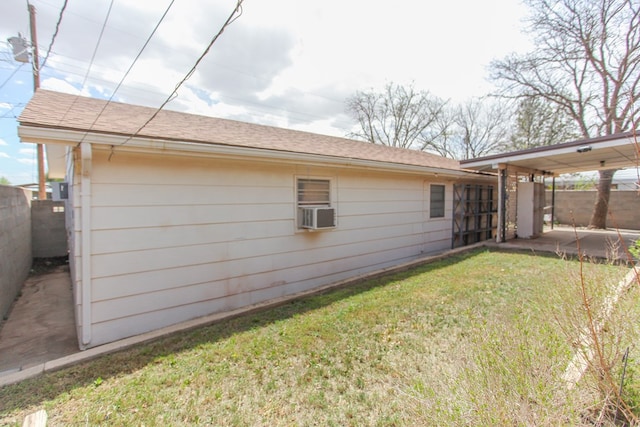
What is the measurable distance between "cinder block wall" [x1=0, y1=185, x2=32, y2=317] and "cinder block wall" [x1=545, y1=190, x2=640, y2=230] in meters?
17.8

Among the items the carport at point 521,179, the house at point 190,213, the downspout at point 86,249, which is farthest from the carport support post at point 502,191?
the downspout at point 86,249

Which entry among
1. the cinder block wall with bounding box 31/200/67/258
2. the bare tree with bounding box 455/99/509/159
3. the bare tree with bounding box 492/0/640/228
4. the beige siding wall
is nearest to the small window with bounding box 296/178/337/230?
the beige siding wall

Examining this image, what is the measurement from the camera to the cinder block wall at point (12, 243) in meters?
4.46

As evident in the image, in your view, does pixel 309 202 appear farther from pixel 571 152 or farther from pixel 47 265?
pixel 47 265

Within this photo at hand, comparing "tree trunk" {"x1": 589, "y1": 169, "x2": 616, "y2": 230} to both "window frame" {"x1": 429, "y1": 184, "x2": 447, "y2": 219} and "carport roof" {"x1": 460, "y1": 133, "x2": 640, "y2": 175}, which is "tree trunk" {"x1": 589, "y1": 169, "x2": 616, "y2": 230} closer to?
"carport roof" {"x1": 460, "y1": 133, "x2": 640, "y2": 175}

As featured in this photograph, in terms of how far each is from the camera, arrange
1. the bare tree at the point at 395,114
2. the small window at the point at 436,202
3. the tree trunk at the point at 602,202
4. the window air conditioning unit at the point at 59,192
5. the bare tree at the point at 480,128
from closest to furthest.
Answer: the window air conditioning unit at the point at 59,192 < the small window at the point at 436,202 < the tree trunk at the point at 602,202 < the bare tree at the point at 480,128 < the bare tree at the point at 395,114

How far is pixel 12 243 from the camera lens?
527cm

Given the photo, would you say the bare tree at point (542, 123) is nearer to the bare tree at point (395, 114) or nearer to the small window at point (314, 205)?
the bare tree at point (395, 114)

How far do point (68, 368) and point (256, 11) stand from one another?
3.72 meters

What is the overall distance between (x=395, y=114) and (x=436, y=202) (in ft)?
59.6

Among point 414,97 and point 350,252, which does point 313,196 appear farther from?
point 414,97

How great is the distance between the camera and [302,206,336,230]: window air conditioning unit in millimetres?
4957

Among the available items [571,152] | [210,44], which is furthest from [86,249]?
[571,152]

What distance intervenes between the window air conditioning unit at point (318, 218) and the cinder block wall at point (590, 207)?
1315cm
